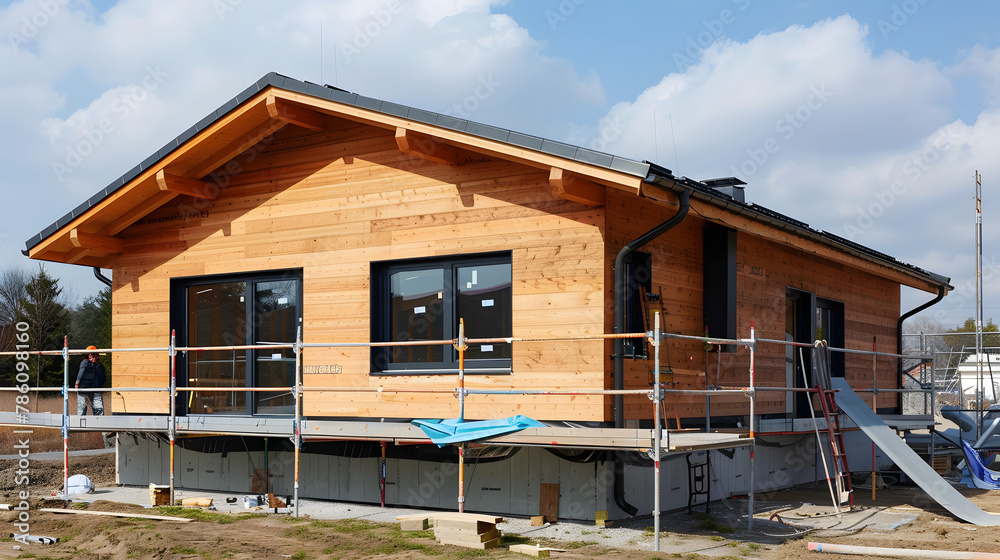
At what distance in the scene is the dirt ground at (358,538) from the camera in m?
8.67

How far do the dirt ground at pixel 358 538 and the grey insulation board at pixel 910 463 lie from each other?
22 centimetres

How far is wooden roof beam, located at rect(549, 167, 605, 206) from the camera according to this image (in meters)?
9.77

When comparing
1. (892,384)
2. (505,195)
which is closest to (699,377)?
(505,195)

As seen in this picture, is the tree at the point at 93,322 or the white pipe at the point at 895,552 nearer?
the white pipe at the point at 895,552

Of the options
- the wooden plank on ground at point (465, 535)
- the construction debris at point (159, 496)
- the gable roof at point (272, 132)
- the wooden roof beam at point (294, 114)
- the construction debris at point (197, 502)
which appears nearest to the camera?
the wooden plank on ground at point (465, 535)

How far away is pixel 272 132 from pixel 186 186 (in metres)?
1.69

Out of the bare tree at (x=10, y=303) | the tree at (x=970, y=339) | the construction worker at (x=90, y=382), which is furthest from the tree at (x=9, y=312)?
the tree at (x=970, y=339)

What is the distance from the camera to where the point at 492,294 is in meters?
11.0

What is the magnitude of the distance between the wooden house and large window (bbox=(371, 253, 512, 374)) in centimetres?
2

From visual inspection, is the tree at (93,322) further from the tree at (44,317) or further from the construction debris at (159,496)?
the construction debris at (159,496)

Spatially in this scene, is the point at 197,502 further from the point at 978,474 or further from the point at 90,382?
the point at 978,474

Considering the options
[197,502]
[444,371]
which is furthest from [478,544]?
[197,502]

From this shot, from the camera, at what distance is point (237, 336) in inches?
521

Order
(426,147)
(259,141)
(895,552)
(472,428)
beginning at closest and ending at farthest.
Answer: (895,552), (472,428), (426,147), (259,141)
